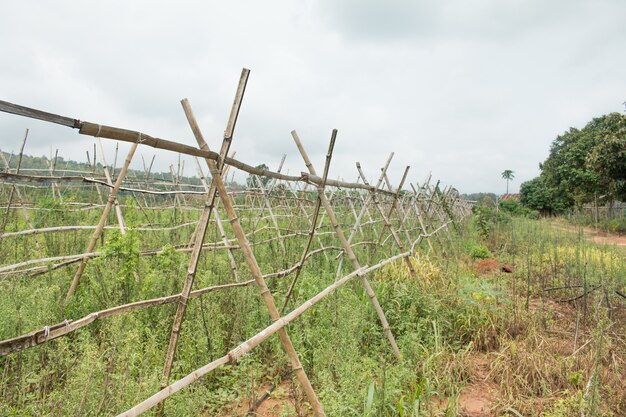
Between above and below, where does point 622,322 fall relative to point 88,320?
below

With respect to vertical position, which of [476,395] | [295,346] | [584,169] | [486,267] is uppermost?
[584,169]

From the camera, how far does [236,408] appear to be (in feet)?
8.97

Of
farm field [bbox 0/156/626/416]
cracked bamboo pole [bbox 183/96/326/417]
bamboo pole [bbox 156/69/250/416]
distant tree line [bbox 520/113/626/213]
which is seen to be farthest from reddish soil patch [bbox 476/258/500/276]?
bamboo pole [bbox 156/69/250/416]

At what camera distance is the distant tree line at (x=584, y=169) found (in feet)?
52.4

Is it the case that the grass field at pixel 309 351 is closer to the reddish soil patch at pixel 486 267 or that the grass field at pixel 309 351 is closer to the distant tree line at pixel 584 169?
the reddish soil patch at pixel 486 267

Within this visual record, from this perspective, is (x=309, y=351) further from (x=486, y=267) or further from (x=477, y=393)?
(x=486, y=267)

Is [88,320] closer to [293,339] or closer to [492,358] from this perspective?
[293,339]

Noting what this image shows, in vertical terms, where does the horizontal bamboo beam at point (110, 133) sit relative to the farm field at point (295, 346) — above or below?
above

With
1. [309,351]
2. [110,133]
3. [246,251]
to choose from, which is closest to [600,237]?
[309,351]

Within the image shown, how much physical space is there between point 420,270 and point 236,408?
11.0ft

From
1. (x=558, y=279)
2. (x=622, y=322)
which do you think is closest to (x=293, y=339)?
(x=622, y=322)

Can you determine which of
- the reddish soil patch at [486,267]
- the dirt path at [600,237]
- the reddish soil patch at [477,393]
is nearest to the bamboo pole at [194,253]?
the reddish soil patch at [477,393]

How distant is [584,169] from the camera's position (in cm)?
2291

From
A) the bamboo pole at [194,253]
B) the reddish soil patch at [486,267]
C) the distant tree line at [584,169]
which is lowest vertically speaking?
the reddish soil patch at [486,267]
